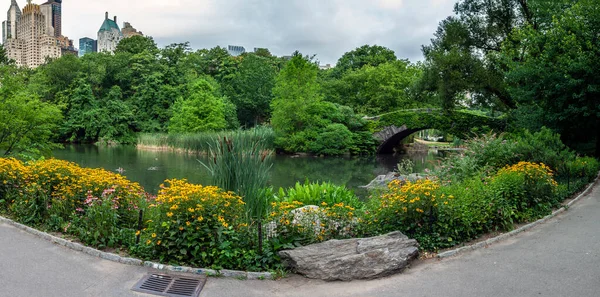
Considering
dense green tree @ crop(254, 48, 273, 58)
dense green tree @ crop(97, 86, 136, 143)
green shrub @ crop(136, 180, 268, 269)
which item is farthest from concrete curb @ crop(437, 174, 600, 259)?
dense green tree @ crop(254, 48, 273, 58)

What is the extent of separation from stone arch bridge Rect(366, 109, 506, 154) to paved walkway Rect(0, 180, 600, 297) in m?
26.2

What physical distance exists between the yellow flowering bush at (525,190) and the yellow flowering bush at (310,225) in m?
2.95

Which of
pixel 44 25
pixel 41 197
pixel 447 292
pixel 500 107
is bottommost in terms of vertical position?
pixel 447 292

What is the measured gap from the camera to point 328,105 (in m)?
38.3

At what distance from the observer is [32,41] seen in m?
133

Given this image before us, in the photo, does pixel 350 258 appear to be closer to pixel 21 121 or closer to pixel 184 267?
pixel 184 267

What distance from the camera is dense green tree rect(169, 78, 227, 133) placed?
41750 millimetres

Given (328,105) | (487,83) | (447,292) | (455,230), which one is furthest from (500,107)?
(447,292)

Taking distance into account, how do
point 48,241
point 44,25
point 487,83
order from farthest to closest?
1. point 44,25
2. point 487,83
3. point 48,241

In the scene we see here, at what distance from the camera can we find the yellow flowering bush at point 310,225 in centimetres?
602

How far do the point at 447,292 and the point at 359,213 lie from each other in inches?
95.9

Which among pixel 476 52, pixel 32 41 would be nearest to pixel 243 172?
pixel 476 52

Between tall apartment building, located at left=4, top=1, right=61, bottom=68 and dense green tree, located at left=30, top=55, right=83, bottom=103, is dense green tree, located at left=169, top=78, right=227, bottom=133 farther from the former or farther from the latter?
tall apartment building, located at left=4, top=1, right=61, bottom=68

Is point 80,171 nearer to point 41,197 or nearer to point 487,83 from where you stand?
point 41,197
